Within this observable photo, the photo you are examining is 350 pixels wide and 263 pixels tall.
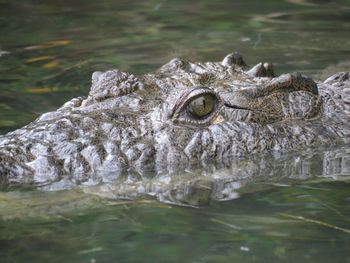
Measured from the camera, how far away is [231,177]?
5.77 m

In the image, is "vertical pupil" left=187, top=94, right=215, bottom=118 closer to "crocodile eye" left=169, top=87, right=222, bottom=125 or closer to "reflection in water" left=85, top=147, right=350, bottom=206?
"crocodile eye" left=169, top=87, right=222, bottom=125

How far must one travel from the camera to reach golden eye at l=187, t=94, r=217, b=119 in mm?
6064

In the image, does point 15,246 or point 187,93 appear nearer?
point 15,246

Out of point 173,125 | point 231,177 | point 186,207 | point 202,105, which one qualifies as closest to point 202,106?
point 202,105

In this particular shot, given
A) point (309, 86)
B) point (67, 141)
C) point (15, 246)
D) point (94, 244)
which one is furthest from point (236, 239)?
point (309, 86)

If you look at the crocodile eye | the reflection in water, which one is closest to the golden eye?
the crocodile eye

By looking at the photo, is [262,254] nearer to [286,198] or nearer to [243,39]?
[286,198]

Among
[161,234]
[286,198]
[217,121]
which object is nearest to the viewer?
[161,234]

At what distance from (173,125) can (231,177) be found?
620mm

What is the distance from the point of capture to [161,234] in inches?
185

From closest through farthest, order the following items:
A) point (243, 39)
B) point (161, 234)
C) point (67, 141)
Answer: point (161, 234)
point (67, 141)
point (243, 39)

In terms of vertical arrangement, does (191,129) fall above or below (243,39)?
below

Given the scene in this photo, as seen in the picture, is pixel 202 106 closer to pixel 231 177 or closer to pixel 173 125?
pixel 173 125

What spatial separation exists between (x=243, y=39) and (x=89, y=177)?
6.24 meters
